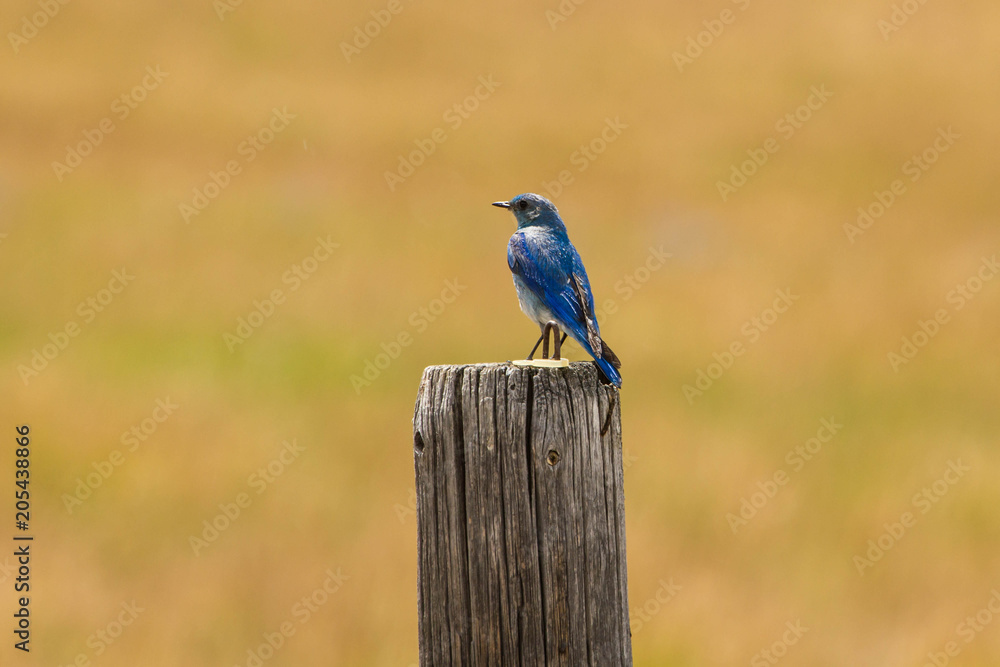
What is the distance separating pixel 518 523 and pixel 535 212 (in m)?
2.13

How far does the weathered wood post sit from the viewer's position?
3135mm

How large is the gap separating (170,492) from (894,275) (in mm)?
11298

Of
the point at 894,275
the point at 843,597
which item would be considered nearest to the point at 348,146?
the point at 894,275

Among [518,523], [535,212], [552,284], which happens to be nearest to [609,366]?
[518,523]

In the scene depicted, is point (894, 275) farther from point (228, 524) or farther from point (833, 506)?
point (228, 524)

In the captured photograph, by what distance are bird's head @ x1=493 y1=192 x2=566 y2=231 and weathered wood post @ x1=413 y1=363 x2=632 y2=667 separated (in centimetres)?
175

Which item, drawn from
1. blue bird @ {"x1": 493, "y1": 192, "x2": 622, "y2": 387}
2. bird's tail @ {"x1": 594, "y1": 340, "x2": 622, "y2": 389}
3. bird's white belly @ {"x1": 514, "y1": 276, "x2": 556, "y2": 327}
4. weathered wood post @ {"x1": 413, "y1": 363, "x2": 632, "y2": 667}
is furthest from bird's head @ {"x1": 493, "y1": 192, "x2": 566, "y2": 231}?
weathered wood post @ {"x1": 413, "y1": 363, "x2": 632, "y2": 667}

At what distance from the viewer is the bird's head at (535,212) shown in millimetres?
4906

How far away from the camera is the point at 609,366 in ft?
11.3

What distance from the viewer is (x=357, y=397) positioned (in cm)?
1166

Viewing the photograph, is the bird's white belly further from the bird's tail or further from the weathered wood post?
the weathered wood post

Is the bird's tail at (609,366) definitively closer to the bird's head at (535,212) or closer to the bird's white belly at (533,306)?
the bird's white belly at (533,306)

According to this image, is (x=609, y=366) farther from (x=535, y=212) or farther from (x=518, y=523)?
(x=535, y=212)

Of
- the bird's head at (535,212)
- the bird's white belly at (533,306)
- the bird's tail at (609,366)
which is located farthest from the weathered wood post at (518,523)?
the bird's head at (535,212)
